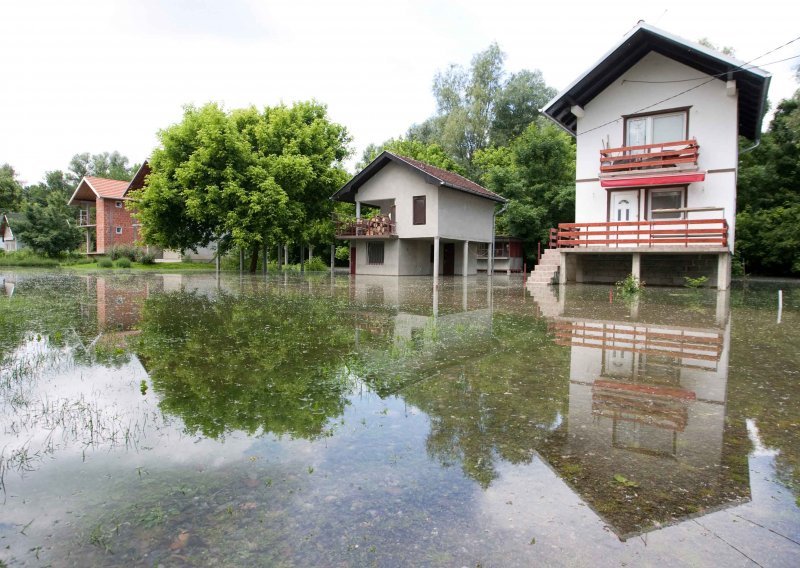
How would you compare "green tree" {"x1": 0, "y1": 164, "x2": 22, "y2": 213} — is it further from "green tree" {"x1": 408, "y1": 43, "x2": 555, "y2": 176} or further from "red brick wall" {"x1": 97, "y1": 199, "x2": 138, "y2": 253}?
"green tree" {"x1": 408, "y1": 43, "x2": 555, "y2": 176}

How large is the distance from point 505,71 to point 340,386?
4407cm

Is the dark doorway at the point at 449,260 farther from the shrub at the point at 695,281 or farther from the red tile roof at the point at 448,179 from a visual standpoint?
the shrub at the point at 695,281

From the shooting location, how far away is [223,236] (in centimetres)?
3109

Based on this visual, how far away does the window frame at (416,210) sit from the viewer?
27500 millimetres

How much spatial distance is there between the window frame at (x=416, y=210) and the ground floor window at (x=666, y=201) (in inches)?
435

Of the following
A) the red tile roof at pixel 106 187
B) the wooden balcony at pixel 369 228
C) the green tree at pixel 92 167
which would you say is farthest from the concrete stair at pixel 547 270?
the green tree at pixel 92 167

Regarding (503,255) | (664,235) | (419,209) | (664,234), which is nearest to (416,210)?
(419,209)

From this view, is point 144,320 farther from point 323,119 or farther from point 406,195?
point 323,119

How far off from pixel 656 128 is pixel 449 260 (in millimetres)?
15387

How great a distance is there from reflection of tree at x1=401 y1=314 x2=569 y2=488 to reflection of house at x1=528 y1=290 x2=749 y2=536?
0.20 m

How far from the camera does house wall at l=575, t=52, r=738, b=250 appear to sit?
61.3 feet

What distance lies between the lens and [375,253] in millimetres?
30094

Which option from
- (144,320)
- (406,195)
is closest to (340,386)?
(144,320)

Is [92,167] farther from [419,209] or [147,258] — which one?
[419,209]
